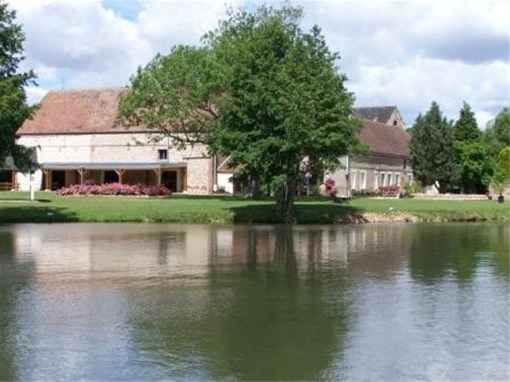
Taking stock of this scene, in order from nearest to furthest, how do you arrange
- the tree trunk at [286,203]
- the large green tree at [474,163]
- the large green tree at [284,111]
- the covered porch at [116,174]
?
the large green tree at [284,111] → the tree trunk at [286,203] → the covered porch at [116,174] → the large green tree at [474,163]

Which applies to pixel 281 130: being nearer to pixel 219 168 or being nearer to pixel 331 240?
pixel 331 240

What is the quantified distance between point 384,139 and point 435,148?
8.12m

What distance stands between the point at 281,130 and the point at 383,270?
52.9 feet

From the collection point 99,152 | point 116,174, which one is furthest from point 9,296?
point 116,174

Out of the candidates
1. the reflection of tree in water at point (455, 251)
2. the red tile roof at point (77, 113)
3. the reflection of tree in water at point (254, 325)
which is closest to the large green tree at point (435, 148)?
the red tile roof at point (77, 113)

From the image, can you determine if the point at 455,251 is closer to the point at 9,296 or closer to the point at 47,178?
the point at 9,296

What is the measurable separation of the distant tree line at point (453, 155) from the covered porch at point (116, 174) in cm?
2064

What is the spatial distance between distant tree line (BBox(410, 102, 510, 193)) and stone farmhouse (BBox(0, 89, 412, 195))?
3874 millimetres

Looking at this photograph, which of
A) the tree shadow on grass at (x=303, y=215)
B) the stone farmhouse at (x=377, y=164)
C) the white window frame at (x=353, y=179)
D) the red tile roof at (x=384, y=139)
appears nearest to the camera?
the tree shadow on grass at (x=303, y=215)

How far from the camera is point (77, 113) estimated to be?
69250 mm

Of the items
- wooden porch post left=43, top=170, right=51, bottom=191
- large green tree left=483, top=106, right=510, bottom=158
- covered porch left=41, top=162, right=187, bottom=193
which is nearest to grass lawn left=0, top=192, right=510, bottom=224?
covered porch left=41, top=162, right=187, bottom=193

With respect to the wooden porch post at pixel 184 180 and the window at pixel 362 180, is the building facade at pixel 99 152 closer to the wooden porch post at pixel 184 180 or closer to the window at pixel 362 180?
the wooden porch post at pixel 184 180

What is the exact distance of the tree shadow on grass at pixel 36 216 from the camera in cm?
3325

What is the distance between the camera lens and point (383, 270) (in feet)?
57.6
